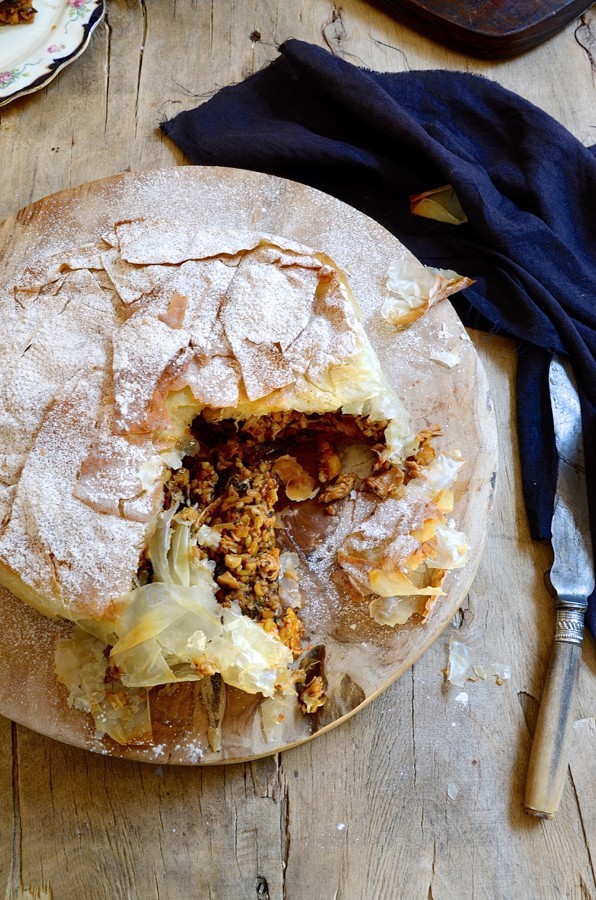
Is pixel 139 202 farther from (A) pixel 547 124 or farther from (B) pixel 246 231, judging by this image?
(A) pixel 547 124

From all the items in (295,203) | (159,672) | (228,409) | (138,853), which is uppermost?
(295,203)

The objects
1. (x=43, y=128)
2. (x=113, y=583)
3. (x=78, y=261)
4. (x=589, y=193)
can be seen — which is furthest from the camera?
(x=43, y=128)

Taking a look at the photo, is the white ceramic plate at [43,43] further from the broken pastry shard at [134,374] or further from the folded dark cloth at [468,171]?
the broken pastry shard at [134,374]

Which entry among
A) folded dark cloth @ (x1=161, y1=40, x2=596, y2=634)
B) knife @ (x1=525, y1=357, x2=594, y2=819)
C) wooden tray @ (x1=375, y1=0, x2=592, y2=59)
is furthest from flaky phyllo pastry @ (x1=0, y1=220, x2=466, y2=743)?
wooden tray @ (x1=375, y1=0, x2=592, y2=59)

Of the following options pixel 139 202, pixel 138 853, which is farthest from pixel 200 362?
pixel 138 853


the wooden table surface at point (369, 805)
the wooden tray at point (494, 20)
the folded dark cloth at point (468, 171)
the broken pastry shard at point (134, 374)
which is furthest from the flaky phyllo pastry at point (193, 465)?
the wooden tray at point (494, 20)

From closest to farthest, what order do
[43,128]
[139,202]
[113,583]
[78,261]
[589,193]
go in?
[113,583]
[78,261]
[139,202]
[589,193]
[43,128]

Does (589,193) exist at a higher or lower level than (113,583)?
higher
